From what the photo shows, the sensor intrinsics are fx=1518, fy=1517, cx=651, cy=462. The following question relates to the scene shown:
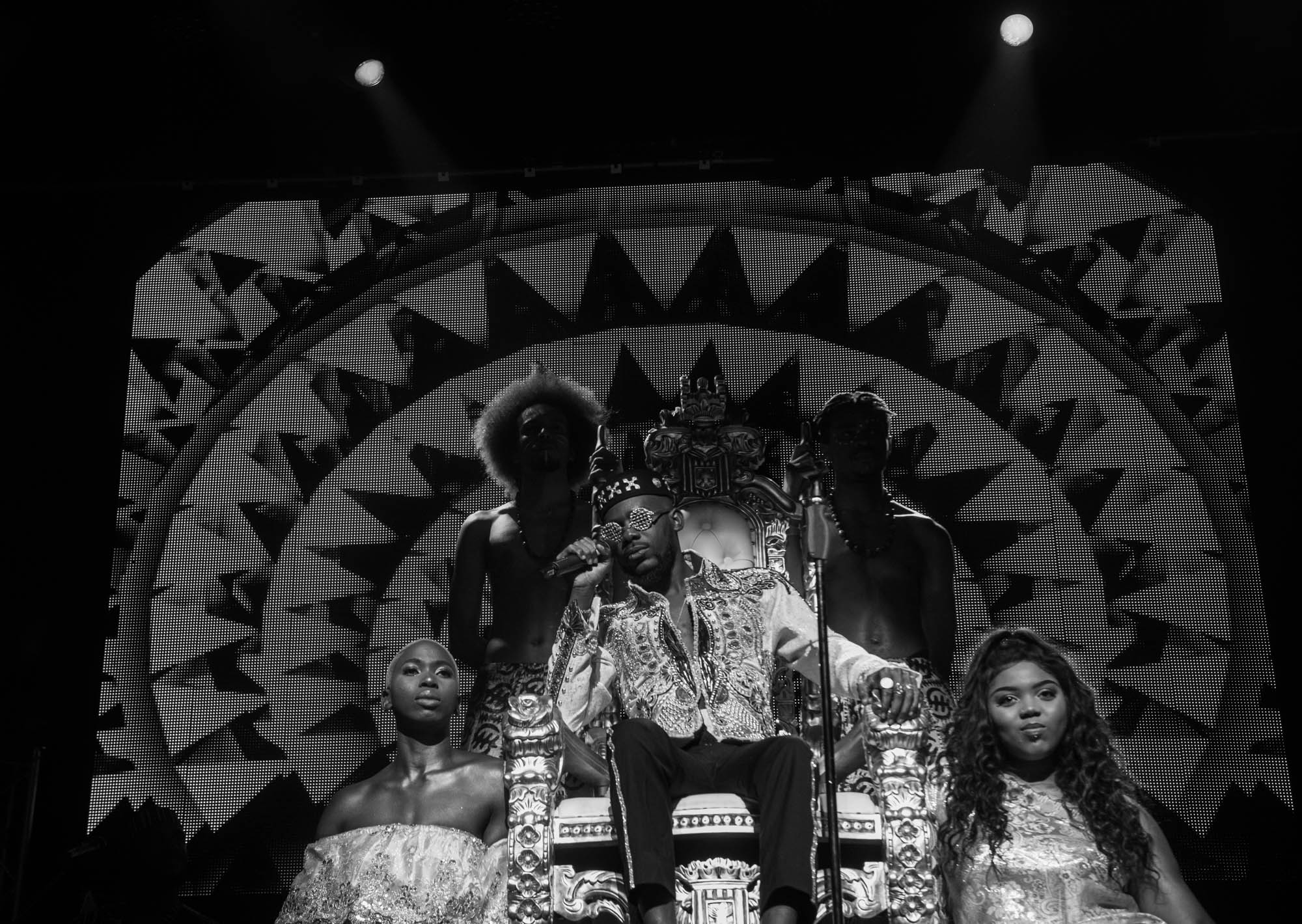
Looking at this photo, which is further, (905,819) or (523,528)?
(523,528)

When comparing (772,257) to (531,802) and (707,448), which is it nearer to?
(707,448)

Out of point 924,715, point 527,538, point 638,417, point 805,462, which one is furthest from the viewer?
point 638,417

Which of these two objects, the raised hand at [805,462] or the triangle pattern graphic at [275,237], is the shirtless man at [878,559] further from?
the triangle pattern graphic at [275,237]

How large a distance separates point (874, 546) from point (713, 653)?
117 cm

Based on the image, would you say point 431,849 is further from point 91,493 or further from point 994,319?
point 994,319

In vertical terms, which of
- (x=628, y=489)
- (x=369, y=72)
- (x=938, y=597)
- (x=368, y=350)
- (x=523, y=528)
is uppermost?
(x=369, y=72)

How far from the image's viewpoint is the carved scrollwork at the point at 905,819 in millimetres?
4188

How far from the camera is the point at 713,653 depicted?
4.86m

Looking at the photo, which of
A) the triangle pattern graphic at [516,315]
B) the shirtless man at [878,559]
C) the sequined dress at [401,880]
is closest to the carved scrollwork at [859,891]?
the sequined dress at [401,880]

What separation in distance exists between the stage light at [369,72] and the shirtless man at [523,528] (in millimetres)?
1456

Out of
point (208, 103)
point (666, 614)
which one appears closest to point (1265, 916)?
point (666, 614)

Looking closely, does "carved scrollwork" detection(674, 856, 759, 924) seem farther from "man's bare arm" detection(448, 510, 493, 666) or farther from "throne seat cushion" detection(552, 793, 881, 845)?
"man's bare arm" detection(448, 510, 493, 666)

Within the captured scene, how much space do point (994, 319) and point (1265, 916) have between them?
8.17 feet

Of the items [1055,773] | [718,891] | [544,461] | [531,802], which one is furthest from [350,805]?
[1055,773]
